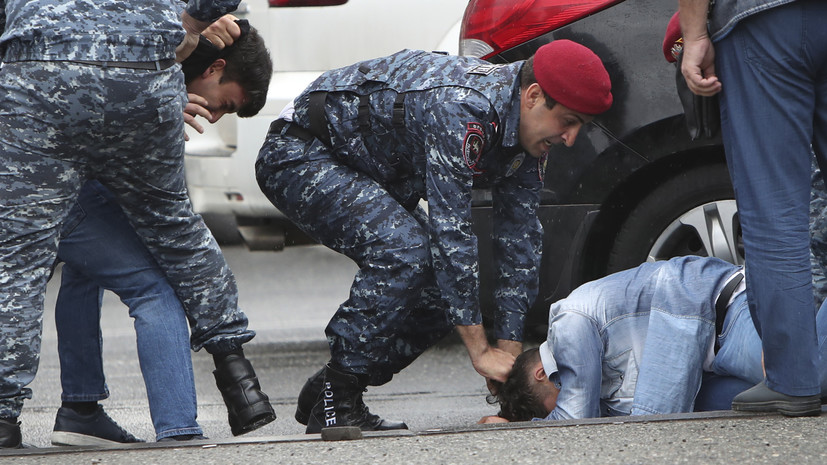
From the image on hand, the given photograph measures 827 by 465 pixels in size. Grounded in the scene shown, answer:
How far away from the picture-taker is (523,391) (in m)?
3.30

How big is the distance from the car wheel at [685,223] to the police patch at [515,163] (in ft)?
2.12

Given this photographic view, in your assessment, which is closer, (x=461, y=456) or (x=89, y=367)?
(x=461, y=456)

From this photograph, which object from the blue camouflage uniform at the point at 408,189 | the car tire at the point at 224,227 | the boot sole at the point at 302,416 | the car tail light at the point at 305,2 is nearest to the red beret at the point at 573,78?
the blue camouflage uniform at the point at 408,189

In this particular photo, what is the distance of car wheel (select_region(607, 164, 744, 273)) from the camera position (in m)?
3.77

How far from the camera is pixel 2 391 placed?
8.97 feet

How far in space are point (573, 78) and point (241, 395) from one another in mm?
1214

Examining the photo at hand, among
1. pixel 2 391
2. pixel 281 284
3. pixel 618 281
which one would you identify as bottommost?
pixel 281 284

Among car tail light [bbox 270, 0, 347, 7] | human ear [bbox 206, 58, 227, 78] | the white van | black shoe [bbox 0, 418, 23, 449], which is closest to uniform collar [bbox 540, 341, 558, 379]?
human ear [bbox 206, 58, 227, 78]

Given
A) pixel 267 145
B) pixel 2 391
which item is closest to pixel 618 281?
pixel 267 145

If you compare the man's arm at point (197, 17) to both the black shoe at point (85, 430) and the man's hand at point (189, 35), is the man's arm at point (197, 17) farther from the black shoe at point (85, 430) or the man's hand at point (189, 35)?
the black shoe at point (85, 430)

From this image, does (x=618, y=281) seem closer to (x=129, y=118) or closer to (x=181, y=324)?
(x=181, y=324)

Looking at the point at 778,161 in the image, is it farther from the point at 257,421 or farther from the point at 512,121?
the point at 257,421

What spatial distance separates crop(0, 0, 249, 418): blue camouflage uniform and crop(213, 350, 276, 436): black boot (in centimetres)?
54

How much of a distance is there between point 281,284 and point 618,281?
13.7 ft
